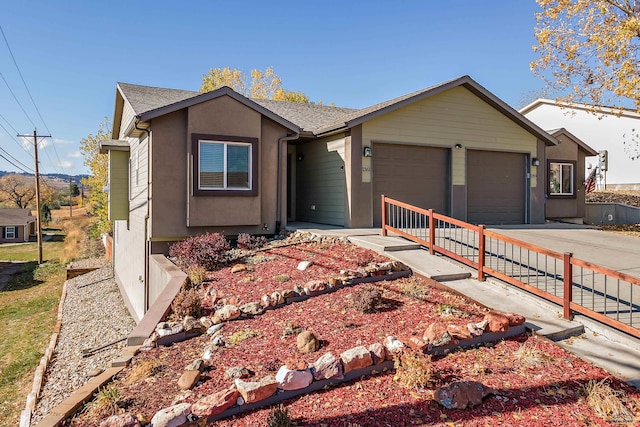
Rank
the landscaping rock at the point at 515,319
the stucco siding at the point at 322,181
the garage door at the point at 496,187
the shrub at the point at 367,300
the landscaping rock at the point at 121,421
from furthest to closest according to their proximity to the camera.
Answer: the garage door at the point at 496,187 → the stucco siding at the point at 322,181 → the shrub at the point at 367,300 → the landscaping rock at the point at 515,319 → the landscaping rock at the point at 121,421

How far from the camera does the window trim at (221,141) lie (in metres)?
9.23

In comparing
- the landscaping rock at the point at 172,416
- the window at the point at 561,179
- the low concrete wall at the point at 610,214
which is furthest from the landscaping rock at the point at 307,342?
the low concrete wall at the point at 610,214

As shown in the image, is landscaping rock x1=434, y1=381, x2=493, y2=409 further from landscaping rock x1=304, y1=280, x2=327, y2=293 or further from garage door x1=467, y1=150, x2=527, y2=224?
garage door x1=467, y1=150, x2=527, y2=224

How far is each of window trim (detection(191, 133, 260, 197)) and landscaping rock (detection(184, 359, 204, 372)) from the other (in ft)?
18.6

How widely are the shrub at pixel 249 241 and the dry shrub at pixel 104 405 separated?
5375 millimetres

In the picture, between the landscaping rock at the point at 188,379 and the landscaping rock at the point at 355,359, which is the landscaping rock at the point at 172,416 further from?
the landscaping rock at the point at 355,359

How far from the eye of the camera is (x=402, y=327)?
4789 mm

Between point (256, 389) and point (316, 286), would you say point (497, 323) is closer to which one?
point (316, 286)

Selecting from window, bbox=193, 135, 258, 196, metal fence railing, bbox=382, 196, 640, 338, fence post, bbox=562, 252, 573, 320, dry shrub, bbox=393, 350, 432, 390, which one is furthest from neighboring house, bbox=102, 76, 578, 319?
dry shrub, bbox=393, 350, 432, 390

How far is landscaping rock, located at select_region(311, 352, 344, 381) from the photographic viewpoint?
3.75 meters

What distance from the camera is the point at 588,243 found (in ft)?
32.0

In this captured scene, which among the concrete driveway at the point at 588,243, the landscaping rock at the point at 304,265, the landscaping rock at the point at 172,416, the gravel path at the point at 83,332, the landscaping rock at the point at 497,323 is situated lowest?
the gravel path at the point at 83,332

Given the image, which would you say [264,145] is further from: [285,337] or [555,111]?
[555,111]

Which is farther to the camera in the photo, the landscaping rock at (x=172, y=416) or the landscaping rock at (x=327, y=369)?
the landscaping rock at (x=327, y=369)
